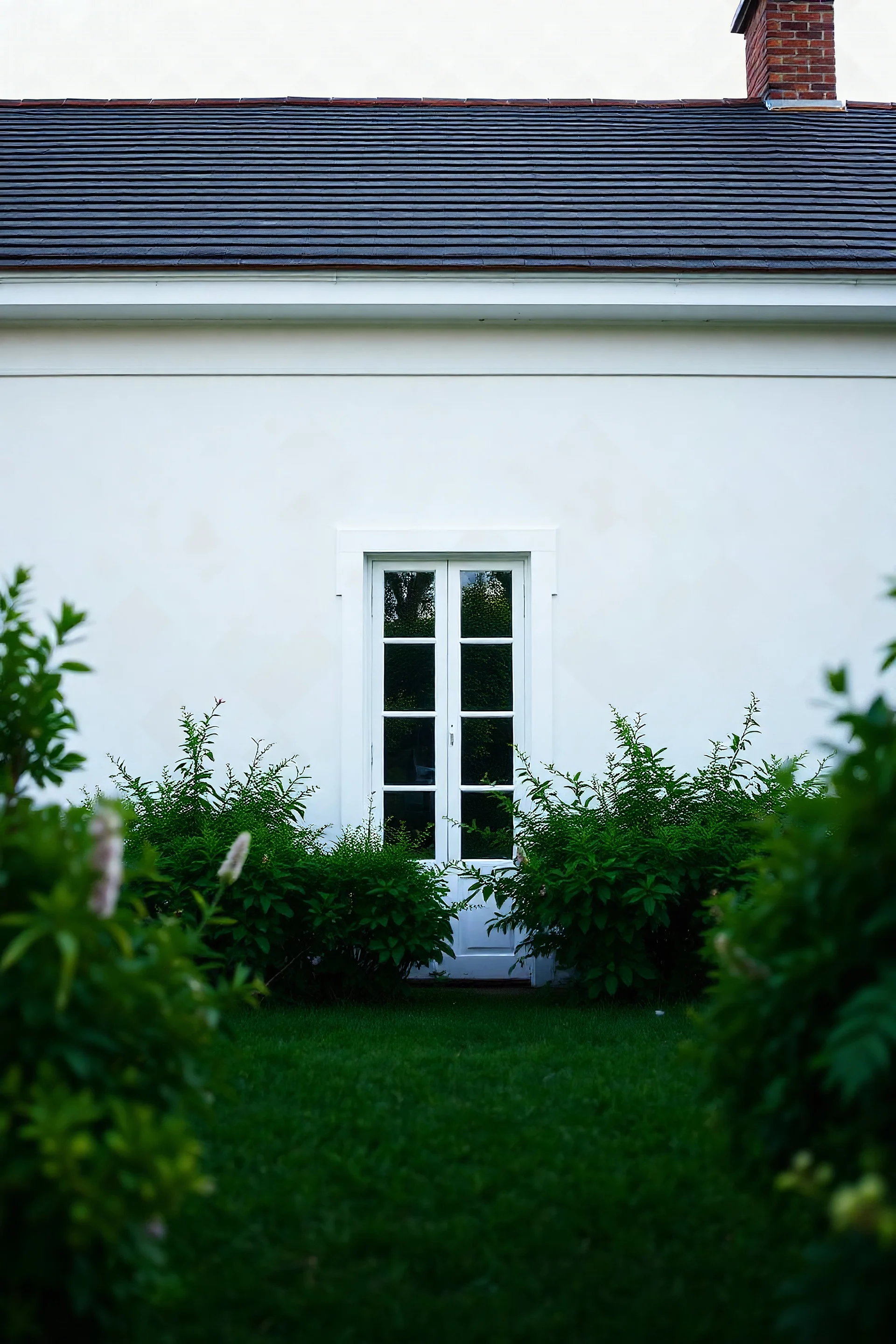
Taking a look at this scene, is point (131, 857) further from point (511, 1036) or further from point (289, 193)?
point (289, 193)

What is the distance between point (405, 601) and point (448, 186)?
11.3 feet

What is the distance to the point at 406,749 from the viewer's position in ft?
22.1

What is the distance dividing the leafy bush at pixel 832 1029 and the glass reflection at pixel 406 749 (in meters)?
4.15

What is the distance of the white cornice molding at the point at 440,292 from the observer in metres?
6.46

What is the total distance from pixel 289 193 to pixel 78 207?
1509 mm

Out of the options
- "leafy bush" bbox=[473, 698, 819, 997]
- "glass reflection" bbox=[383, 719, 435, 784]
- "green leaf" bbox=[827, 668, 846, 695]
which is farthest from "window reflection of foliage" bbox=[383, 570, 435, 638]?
"green leaf" bbox=[827, 668, 846, 695]

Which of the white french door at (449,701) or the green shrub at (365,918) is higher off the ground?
the white french door at (449,701)

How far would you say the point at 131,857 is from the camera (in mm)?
5770

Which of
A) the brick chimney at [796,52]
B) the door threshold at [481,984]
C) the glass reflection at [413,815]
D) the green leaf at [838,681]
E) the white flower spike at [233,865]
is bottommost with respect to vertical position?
the door threshold at [481,984]

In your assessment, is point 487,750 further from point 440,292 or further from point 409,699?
point 440,292

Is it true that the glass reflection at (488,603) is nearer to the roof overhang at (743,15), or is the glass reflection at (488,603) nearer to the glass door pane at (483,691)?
the glass door pane at (483,691)

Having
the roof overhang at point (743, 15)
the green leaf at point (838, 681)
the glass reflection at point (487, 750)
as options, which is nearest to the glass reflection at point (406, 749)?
the glass reflection at point (487, 750)

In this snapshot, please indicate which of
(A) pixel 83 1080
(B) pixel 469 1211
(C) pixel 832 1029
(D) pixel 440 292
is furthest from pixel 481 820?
(A) pixel 83 1080

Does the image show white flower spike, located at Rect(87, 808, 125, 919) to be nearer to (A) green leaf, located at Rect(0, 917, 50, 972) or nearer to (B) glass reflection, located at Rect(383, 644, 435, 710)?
(A) green leaf, located at Rect(0, 917, 50, 972)
